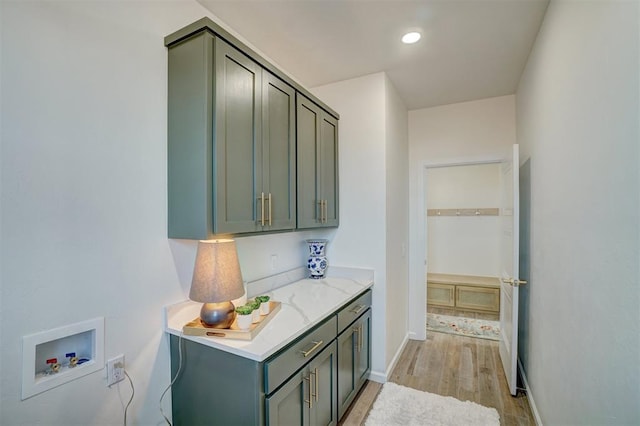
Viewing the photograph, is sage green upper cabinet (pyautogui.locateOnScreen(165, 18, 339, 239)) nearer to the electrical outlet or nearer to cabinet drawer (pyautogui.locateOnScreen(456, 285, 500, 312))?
the electrical outlet

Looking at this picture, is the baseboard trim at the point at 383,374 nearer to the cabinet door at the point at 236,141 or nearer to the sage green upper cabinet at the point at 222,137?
the sage green upper cabinet at the point at 222,137

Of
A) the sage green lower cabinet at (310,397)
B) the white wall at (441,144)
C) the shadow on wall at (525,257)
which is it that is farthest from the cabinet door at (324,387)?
the white wall at (441,144)

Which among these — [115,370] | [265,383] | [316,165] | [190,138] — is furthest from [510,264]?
[115,370]

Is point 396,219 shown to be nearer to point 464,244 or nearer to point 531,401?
point 531,401

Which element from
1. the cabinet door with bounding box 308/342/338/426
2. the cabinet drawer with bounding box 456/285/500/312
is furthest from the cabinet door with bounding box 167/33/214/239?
the cabinet drawer with bounding box 456/285/500/312

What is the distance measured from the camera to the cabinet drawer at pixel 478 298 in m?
4.09

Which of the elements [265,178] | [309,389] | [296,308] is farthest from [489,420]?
[265,178]

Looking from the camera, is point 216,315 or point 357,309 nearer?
point 216,315

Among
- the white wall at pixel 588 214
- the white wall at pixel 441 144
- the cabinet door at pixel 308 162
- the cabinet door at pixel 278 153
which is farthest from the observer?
the white wall at pixel 441 144

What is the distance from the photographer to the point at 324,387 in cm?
171

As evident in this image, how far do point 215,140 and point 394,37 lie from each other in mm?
1474

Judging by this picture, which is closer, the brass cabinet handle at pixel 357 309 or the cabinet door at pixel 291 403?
the cabinet door at pixel 291 403

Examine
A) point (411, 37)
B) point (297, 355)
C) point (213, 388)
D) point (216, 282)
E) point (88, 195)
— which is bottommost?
point (213, 388)

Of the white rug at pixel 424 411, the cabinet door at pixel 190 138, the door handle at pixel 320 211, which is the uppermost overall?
the cabinet door at pixel 190 138
